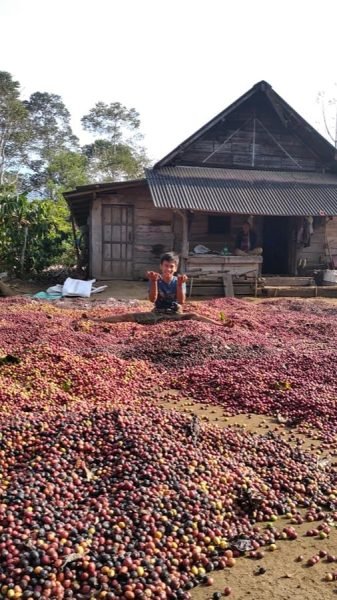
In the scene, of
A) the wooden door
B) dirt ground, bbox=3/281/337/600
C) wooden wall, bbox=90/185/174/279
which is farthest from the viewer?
the wooden door

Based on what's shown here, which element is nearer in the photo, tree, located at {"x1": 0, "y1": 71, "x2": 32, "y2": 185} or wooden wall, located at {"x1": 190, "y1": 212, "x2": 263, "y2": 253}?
wooden wall, located at {"x1": 190, "y1": 212, "x2": 263, "y2": 253}

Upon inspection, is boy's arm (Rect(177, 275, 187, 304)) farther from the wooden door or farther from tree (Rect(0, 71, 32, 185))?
tree (Rect(0, 71, 32, 185))

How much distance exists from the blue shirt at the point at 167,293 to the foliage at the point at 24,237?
8389 millimetres

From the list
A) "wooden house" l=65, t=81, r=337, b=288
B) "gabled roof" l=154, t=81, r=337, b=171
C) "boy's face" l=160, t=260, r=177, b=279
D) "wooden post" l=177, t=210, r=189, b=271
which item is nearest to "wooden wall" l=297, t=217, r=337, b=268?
"wooden house" l=65, t=81, r=337, b=288

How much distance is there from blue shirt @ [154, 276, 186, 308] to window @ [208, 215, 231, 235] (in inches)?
331

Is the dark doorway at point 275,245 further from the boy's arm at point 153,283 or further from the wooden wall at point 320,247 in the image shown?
the boy's arm at point 153,283

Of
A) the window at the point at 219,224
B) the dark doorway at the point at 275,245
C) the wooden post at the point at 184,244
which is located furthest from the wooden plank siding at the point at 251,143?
the wooden post at the point at 184,244

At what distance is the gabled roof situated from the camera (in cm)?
1609

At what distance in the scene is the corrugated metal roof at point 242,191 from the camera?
1406 centimetres

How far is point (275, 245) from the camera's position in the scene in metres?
18.2

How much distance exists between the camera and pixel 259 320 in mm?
9219

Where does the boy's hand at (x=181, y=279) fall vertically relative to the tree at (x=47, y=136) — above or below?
below

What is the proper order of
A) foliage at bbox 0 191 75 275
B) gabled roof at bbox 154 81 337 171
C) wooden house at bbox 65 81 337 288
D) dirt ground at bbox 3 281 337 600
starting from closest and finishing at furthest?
dirt ground at bbox 3 281 337 600
wooden house at bbox 65 81 337 288
foliage at bbox 0 191 75 275
gabled roof at bbox 154 81 337 171

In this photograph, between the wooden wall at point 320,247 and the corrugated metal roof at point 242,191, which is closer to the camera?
the corrugated metal roof at point 242,191
